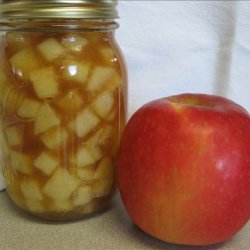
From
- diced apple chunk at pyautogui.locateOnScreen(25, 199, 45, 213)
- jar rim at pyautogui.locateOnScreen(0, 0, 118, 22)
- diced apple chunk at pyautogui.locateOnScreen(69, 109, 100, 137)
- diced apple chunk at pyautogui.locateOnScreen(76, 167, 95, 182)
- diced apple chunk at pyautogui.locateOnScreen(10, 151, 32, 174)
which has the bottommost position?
diced apple chunk at pyautogui.locateOnScreen(25, 199, 45, 213)

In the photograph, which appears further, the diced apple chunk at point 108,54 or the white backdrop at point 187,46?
the white backdrop at point 187,46

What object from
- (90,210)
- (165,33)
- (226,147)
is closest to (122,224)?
(90,210)

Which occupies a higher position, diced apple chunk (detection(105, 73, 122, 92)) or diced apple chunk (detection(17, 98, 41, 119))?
diced apple chunk (detection(105, 73, 122, 92))

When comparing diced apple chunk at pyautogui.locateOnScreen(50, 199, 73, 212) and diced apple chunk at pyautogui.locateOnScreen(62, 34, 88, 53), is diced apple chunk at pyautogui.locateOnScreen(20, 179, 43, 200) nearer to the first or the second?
diced apple chunk at pyautogui.locateOnScreen(50, 199, 73, 212)

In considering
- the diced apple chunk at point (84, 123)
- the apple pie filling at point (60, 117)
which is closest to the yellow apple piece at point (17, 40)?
the apple pie filling at point (60, 117)

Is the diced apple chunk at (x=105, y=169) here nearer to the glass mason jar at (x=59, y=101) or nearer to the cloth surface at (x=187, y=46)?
the glass mason jar at (x=59, y=101)

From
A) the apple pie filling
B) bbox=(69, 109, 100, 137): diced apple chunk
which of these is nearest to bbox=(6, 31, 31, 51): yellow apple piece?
the apple pie filling

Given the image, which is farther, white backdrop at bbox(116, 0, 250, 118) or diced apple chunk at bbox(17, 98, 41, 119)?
white backdrop at bbox(116, 0, 250, 118)

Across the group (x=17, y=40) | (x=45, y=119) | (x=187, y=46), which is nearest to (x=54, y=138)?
(x=45, y=119)
